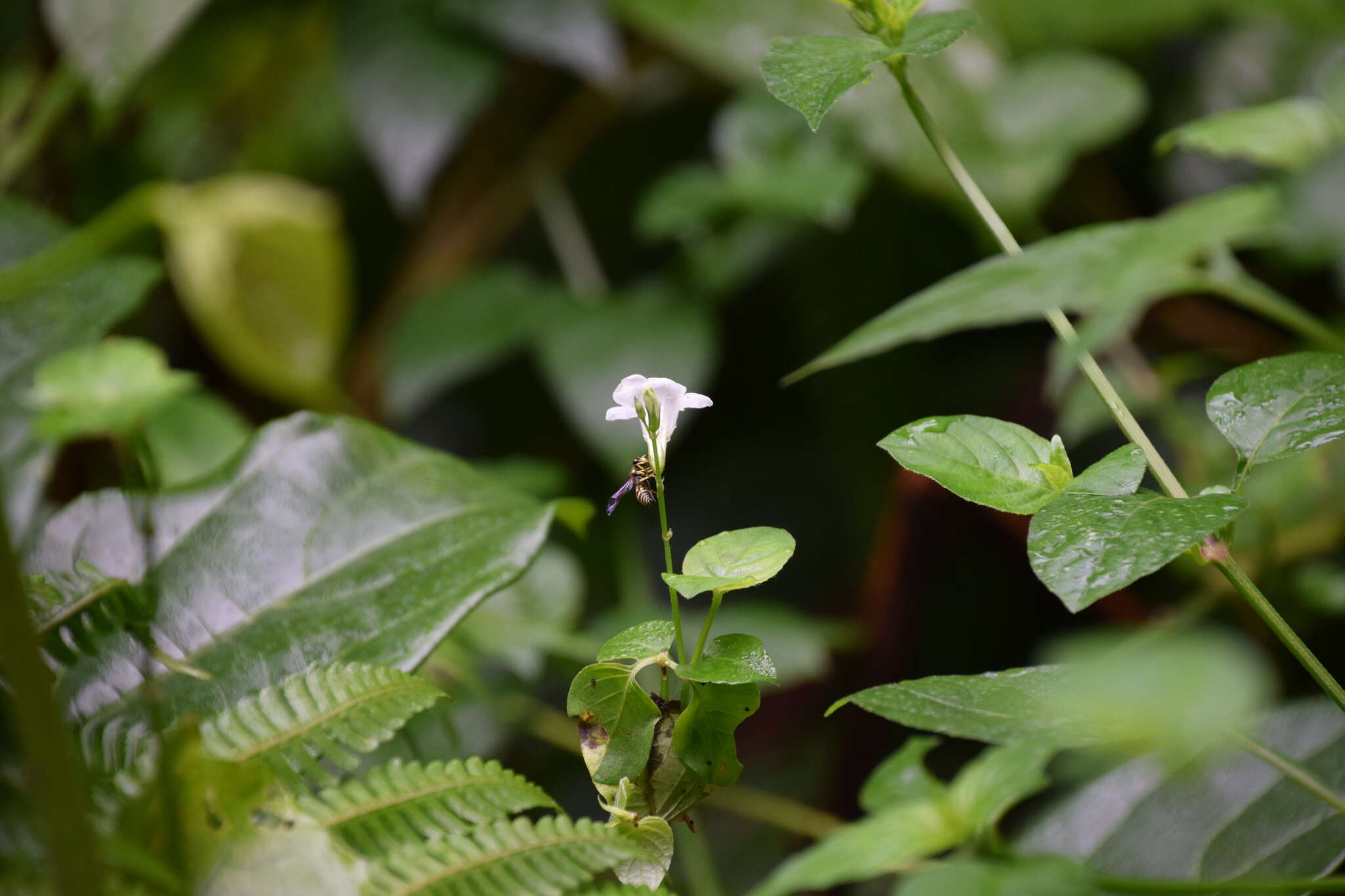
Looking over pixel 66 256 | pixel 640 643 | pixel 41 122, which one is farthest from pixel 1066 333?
pixel 41 122

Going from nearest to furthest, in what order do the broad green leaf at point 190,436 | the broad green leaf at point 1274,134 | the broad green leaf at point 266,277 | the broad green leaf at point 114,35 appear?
the broad green leaf at point 1274,134 → the broad green leaf at point 190,436 → the broad green leaf at point 114,35 → the broad green leaf at point 266,277

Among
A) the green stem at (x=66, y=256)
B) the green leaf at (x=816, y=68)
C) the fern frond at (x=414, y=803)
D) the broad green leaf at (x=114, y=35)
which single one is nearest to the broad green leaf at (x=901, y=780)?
the fern frond at (x=414, y=803)

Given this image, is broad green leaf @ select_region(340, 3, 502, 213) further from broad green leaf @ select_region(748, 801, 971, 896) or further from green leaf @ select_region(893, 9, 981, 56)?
broad green leaf @ select_region(748, 801, 971, 896)

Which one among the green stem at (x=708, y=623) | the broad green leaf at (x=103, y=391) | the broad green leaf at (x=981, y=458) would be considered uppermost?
the broad green leaf at (x=103, y=391)

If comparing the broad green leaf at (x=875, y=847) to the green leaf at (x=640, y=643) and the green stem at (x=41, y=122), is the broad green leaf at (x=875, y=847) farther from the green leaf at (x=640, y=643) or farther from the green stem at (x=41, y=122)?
the green stem at (x=41, y=122)

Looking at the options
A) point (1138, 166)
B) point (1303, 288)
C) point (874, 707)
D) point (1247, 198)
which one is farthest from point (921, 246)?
point (874, 707)

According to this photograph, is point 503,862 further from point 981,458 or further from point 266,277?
point 266,277
